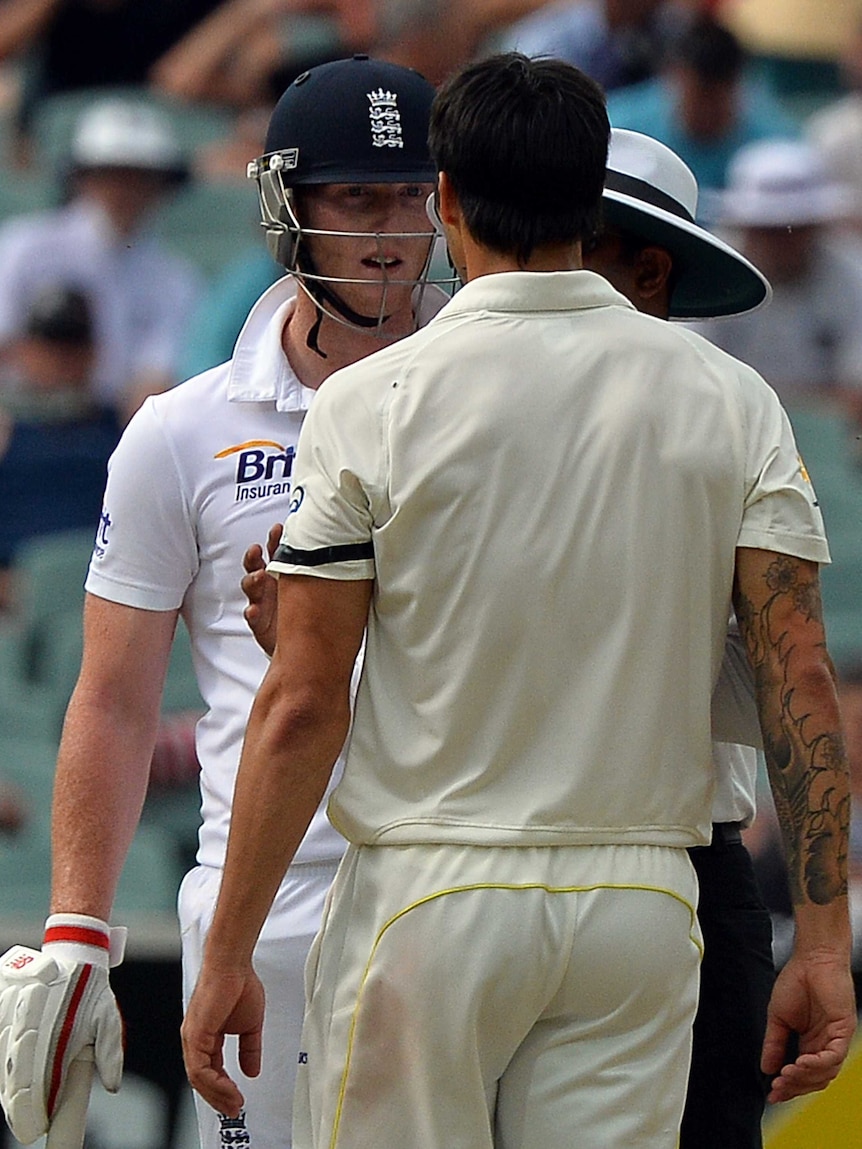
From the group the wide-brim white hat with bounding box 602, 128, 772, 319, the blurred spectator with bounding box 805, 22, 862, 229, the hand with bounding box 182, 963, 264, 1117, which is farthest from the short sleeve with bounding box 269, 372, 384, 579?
the blurred spectator with bounding box 805, 22, 862, 229

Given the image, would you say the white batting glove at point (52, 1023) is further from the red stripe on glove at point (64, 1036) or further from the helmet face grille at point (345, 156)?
the helmet face grille at point (345, 156)

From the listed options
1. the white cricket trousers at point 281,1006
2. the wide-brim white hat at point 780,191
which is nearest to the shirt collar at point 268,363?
the white cricket trousers at point 281,1006

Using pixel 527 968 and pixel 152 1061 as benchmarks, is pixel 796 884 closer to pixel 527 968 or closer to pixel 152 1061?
pixel 527 968

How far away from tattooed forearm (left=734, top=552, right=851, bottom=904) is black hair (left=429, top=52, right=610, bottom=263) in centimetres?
39

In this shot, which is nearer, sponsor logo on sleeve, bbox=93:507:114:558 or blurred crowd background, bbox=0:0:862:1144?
sponsor logo on sleeve, bbox=93:507:114:558

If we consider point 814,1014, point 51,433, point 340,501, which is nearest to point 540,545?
point 340,501

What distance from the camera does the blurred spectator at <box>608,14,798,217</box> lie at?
5930mm

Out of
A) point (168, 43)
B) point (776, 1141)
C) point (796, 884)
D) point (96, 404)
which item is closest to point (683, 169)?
point (796, 884)

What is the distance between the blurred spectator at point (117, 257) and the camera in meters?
6.09

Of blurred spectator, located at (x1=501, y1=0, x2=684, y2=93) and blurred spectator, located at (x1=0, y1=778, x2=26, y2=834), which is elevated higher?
blurred spectator, located at (x1=501, y1=0, x2=684, y2=93)

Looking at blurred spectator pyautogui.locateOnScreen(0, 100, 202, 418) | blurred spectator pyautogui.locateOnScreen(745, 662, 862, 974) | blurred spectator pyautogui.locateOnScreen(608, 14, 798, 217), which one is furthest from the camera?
blurred spectator pyautogui.locateOnScreen(0, 100, 202, 418)

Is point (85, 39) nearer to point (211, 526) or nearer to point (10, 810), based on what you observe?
point (10, 810)

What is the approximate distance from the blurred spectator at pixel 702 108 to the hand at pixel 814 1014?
424cm

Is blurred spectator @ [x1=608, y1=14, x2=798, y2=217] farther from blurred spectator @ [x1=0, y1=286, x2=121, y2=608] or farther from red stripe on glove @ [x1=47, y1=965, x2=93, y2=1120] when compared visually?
red stripe on glove @ [x1=47, y1=965, x2=93, y2=1120]
